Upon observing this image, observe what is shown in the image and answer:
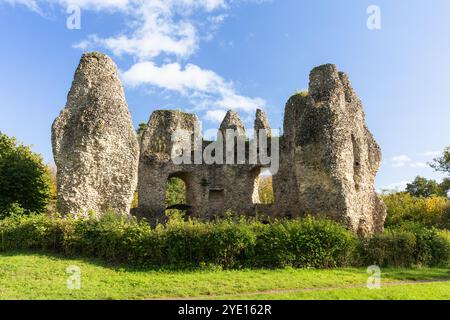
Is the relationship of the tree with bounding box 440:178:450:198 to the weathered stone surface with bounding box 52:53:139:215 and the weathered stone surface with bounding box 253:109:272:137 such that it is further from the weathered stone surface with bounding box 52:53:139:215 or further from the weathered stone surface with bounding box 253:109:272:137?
the weathered stone surface with bounding box 52:53:139:215

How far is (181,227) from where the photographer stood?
15484 millimetres

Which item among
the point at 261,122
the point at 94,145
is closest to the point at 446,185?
the point at 261,122

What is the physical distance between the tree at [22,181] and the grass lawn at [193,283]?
6.97 metres

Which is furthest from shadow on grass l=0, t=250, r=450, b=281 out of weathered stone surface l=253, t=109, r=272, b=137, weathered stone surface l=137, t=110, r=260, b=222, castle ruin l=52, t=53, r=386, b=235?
weathered stone surface l=253, t=109, r=272, b=137

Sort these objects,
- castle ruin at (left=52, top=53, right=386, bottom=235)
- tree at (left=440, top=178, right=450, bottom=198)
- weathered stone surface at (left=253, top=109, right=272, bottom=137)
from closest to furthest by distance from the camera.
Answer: castle ruin at (left=52, top=53, right=386, bottom=235) → weathered stone surface at (left=253, top=109, right=272, bottom=137) → tree at (left=440, top=178, right=450, bottom=198)

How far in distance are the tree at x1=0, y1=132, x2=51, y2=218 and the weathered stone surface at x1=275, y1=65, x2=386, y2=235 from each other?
12.6 metres

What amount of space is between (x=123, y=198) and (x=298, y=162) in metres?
7.97

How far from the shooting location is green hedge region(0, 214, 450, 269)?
15125 mm

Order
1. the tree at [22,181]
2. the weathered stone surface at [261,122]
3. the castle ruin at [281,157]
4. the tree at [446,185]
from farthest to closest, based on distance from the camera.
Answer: the tree at [446,185] < the weathered stone surface at [261,122] < the tree at [22,181] < the castle ruin at [281,157]

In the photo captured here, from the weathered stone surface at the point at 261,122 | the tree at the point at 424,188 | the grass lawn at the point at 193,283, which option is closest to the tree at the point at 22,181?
the grass lawn at the point at 193,283

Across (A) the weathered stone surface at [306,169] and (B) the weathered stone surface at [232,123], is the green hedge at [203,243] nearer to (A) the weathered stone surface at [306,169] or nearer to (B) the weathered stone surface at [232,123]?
(A) the weathered stone surface at [306,169]

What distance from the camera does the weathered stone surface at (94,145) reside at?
19.3 meters
